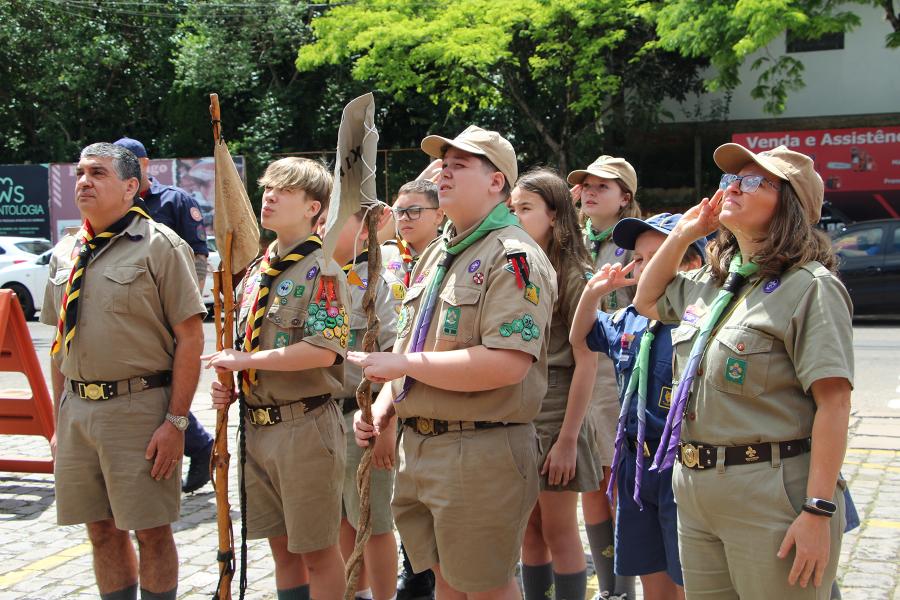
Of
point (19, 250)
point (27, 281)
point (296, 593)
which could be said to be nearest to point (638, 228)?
point (296, 593)

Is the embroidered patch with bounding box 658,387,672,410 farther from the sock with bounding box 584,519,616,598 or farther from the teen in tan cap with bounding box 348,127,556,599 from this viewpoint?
the sock with bounding box 584,519,616,598

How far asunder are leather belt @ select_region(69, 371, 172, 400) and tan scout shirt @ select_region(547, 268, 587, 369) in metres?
1.75

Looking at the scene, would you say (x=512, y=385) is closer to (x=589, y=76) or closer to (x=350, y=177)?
(x=350, y=177)

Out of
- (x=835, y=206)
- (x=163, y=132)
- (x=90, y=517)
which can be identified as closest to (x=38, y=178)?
(x=163, y=132)

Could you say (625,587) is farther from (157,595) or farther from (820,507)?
(157,595)

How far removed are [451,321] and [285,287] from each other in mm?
977

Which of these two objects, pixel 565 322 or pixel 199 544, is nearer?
pixel 565 322

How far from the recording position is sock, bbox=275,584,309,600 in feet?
13.5

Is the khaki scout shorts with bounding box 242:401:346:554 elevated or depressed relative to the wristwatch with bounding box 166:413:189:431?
depressed

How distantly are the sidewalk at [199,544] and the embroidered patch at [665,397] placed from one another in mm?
1646

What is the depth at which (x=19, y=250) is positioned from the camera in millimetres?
19531

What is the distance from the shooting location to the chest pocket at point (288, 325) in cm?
399

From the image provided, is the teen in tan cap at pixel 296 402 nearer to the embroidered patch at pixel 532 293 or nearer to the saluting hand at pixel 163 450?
the saluting hand at pixel 163 450

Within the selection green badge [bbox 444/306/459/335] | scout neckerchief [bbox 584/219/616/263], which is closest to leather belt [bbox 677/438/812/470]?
green badge [bbox 444/306/459/335]
